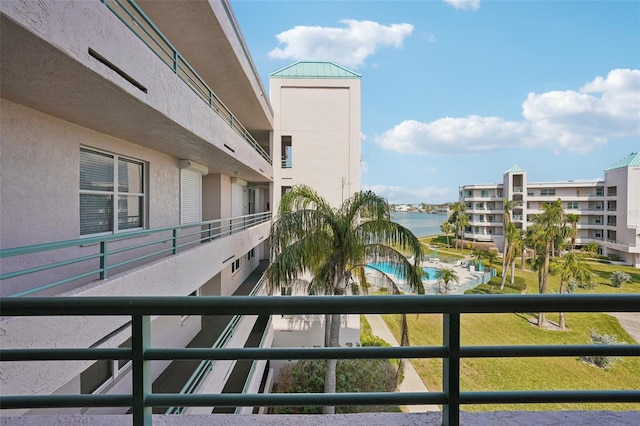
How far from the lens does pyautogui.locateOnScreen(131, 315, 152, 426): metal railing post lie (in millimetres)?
1317

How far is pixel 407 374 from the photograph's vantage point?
14.0m

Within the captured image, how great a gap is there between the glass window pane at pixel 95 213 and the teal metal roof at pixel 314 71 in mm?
13782

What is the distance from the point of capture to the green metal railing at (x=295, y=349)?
127cm

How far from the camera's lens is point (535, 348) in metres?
1.38

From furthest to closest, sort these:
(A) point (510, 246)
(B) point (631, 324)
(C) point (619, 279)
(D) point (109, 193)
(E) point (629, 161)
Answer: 1. (E) point (629, 161)
2. (A) point (510, 246)
3. (C) point (619, 279)
4. (B) point (631, 324)
5. (D) point (109, 193)

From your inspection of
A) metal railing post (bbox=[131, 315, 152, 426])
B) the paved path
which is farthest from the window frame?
the paved path

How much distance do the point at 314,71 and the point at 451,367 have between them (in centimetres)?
1897

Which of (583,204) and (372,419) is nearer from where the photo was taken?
(372,419)

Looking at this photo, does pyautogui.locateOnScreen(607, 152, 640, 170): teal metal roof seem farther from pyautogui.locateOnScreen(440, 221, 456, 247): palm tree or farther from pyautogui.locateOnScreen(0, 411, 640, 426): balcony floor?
pyautogui.locateOnScreen(0, 411, 640, 426): balcony floor

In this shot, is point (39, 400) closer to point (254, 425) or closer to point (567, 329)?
point (254, 425)

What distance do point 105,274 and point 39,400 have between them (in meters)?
3.46

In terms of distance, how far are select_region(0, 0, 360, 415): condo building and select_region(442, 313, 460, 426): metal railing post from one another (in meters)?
3.71

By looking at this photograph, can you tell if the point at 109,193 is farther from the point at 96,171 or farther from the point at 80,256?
the point at 80,256

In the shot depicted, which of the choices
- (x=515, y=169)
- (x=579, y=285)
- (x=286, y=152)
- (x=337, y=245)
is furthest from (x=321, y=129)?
(x=515, y=169)
